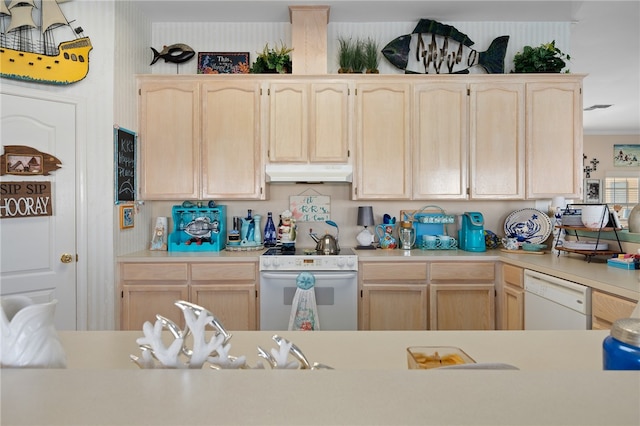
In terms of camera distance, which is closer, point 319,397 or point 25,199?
point 319,397

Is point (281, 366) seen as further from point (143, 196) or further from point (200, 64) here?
point (200, 64)

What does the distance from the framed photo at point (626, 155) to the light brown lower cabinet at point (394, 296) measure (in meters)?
7.70

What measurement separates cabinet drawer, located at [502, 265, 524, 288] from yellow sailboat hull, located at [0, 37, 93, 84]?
331 centimetres

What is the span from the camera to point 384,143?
3.31m

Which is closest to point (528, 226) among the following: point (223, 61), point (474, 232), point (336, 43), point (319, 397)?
point (474, 232)

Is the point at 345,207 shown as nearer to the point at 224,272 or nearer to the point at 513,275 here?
the point at 224,272

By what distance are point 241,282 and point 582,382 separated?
2.76 meters

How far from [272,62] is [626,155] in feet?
27.4

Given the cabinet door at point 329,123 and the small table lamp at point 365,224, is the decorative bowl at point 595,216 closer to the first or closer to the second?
the small table lamp at point 365,224

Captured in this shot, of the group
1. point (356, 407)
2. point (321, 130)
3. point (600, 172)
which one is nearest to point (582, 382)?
point (356, 407)

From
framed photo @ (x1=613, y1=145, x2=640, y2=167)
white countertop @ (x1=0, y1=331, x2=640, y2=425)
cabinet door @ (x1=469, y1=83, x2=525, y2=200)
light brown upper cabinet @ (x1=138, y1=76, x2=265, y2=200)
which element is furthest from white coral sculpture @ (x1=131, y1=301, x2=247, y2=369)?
framed photo @ (x1=613, y1=145, x2=640, y2=167)

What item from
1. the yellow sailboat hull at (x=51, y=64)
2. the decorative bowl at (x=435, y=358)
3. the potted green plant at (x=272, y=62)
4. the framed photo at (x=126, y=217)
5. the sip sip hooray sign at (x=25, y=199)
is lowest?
the decorative bowl at (x=435, y=358)

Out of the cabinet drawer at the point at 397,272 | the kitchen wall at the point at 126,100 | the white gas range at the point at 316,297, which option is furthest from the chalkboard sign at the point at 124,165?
the cabinet drawer at the point at 397,272

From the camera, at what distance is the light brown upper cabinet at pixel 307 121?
10.8 ft
